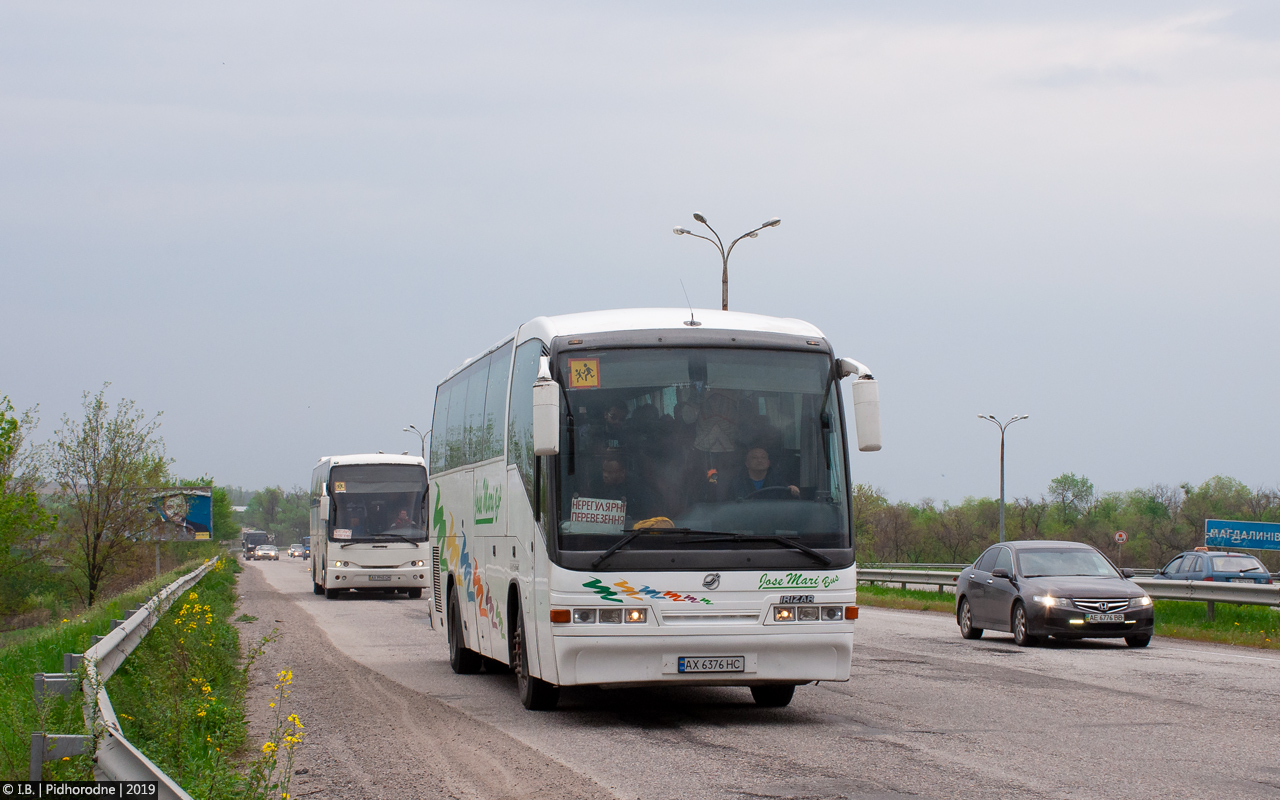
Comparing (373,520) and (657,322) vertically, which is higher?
(657,322)

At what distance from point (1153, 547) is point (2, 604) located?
231 feet

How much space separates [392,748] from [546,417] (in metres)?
2.58

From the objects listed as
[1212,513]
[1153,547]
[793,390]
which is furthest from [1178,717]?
[1212,513]

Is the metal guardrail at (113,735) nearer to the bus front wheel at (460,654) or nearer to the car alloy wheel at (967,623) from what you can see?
the bus front wheel at (460,654)

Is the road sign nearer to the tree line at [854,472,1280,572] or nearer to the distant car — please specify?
the distant car

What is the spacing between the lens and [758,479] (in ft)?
33.8

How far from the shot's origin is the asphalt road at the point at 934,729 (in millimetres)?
7645

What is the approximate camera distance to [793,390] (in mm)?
10648

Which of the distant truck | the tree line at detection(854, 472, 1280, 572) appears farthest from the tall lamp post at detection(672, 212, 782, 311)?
the distant truck

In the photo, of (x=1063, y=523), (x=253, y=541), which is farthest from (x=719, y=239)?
(x=253, y=541)

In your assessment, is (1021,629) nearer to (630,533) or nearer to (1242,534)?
(630,533)

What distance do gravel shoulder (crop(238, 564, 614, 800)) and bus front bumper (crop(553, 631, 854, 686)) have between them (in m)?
0.82

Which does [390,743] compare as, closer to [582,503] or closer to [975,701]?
[582,503]

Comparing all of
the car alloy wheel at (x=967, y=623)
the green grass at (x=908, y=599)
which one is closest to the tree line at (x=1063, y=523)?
the green grass at (x=908, y=599)
